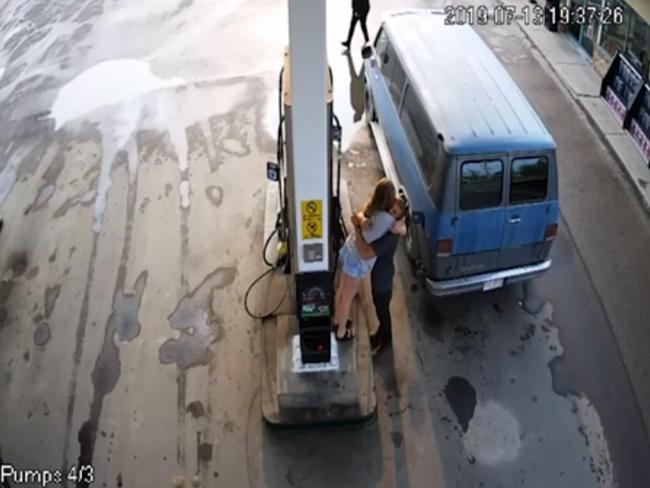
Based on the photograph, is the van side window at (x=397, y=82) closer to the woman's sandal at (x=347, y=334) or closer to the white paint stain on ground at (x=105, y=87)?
the woman's sandal at (x=347, y=334)

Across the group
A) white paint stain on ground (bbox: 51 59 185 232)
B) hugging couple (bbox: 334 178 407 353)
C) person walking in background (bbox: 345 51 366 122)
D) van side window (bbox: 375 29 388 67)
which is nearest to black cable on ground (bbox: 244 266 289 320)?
hugging couple (bbox: 334 178 407 353)

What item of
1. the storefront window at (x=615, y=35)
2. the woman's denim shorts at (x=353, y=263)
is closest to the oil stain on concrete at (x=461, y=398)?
the woman's denim shorts at (x=353, y=263)

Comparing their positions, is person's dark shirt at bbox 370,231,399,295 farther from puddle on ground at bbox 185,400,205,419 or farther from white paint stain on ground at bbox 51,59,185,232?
white paint stain on ground at bbox 51,59,185,232

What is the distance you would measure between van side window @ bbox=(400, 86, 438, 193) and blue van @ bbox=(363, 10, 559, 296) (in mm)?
11

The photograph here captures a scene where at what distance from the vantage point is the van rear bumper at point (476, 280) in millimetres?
7168

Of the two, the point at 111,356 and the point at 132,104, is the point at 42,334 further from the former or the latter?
the point at 132,104

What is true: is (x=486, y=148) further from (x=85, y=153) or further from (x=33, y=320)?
(x=85, y=153)

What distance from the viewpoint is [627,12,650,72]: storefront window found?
10.2 meters

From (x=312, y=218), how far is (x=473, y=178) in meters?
2.02

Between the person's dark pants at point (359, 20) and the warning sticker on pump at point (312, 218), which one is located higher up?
the warning sticker on pump at point (312, 218)

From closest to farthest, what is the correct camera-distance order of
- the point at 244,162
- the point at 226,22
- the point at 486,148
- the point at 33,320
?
the point at 486,148 < the point at 33,320 < the point at 244,162 < the point at 226,22

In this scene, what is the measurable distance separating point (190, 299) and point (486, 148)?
11.8ft

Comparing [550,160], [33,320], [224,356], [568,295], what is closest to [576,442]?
[568,295]

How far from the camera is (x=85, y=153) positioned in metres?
10.4
